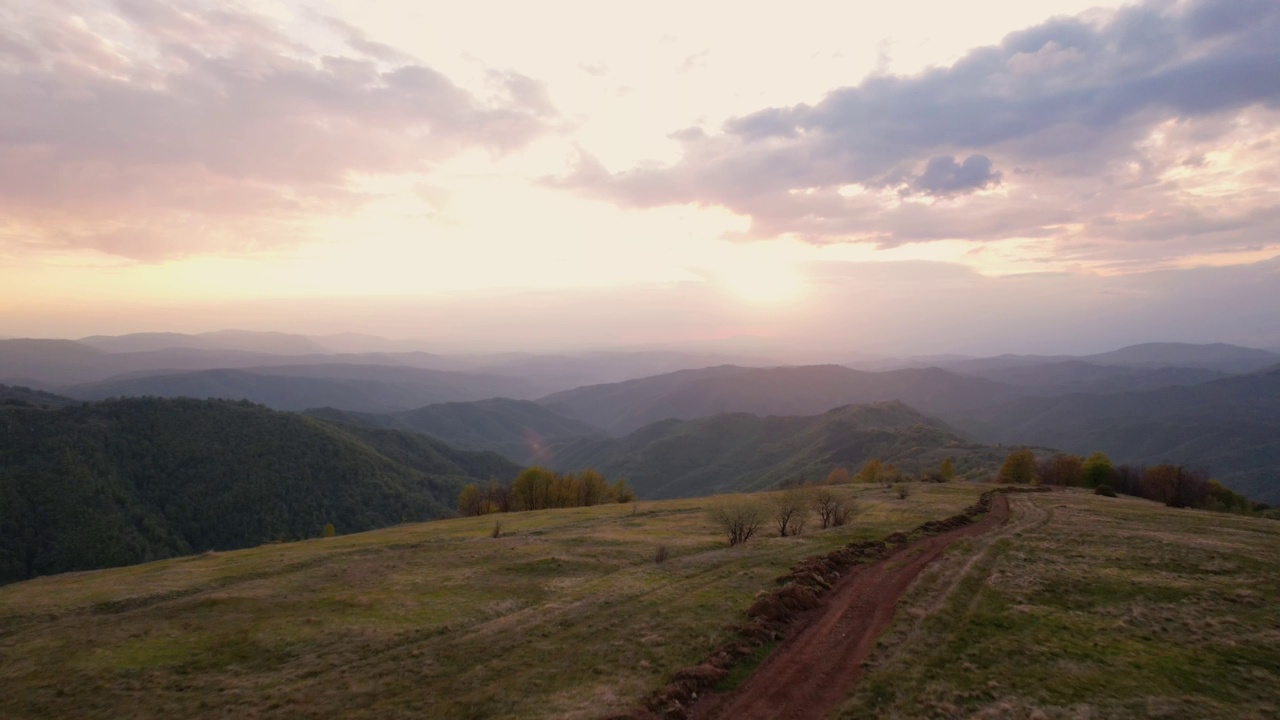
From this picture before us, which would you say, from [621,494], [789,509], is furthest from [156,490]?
[789,509]

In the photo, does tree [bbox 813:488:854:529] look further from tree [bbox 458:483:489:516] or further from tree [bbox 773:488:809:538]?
tree [bbox 458:483:489:516]

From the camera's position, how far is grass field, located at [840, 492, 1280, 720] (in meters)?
17.7

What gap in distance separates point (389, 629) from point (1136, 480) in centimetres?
11495

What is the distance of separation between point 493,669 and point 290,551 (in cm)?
4602

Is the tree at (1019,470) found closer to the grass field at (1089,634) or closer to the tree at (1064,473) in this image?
the tree at (1064,473)

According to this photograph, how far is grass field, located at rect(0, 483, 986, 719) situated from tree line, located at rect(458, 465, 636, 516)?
208 ft

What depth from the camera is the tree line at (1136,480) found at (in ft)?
240

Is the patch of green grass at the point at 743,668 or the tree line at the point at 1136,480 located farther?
the tree line at the point at 1136,480

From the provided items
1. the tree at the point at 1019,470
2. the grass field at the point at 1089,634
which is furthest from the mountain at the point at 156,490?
the grass field at the point at 1089,634

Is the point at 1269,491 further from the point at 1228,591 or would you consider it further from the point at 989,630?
the point at 989,630

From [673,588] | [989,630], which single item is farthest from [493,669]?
[989,630]

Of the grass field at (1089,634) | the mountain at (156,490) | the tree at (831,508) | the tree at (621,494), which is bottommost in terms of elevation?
the mountain at (156,490)

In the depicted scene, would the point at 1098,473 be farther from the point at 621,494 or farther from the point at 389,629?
the point at 389,629

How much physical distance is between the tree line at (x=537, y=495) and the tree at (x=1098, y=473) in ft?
282
